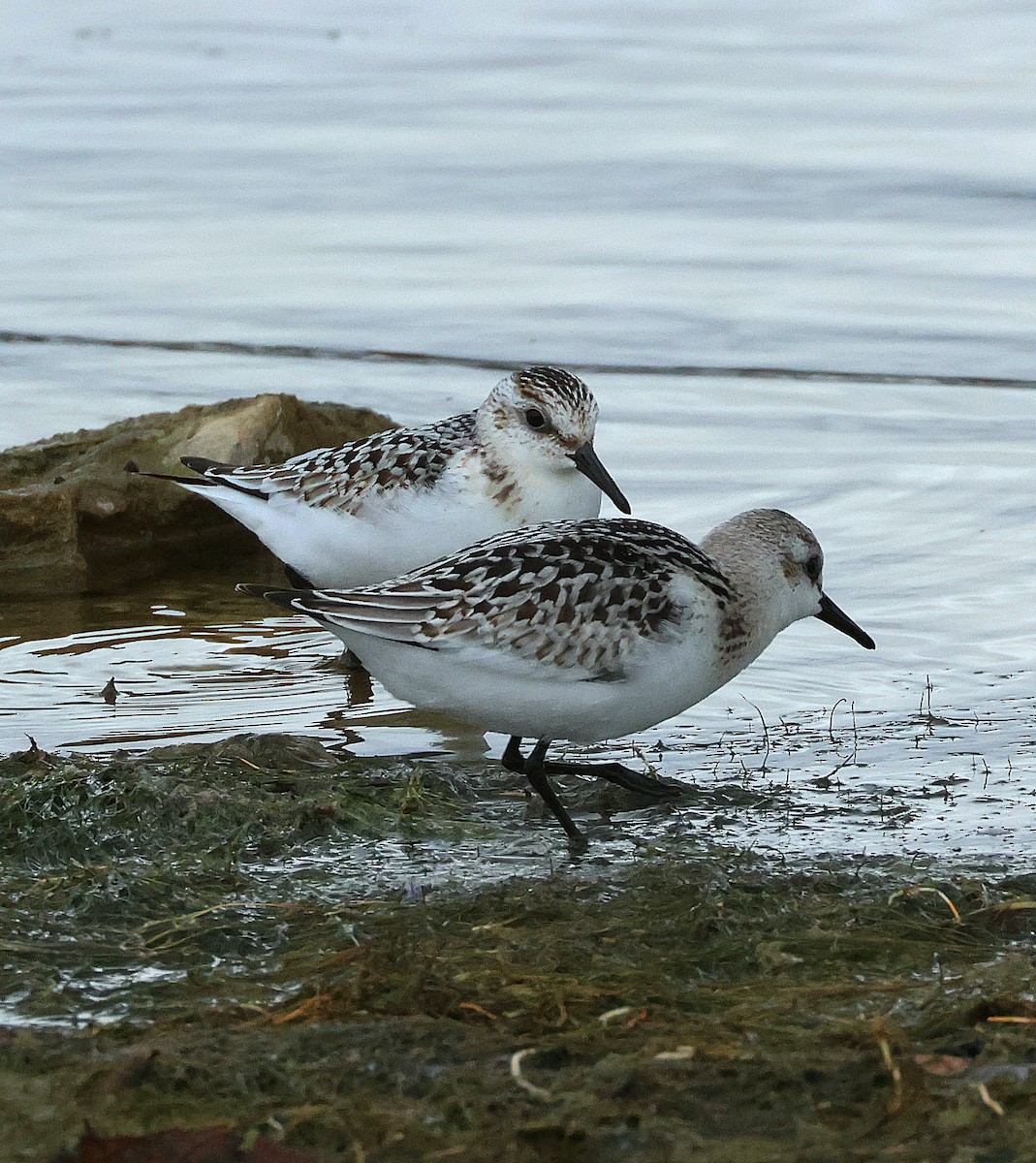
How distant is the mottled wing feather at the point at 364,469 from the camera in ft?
23.3

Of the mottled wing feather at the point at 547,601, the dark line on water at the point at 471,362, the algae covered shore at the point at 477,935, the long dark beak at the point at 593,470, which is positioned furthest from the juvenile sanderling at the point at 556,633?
the dark line on water at the point at 471,362

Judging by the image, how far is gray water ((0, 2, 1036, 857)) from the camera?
650 centimetres

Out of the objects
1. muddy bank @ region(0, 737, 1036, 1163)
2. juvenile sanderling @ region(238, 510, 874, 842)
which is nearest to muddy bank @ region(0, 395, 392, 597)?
muddy bank @ region(0, 737, 1036, 1163)

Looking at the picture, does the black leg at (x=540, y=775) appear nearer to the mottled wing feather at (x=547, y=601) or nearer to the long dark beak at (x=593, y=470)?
the mottled wing feather at (x=547, y=601)

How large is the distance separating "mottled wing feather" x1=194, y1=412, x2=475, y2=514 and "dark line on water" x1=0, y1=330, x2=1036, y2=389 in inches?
124

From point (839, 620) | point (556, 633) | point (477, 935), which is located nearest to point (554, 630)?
point (556, 633)

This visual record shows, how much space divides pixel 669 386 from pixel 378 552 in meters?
→ 3.55

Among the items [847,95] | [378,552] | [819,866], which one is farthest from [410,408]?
[847,95]

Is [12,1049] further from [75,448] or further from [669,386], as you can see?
[669,386]

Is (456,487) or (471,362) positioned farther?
(471,362)

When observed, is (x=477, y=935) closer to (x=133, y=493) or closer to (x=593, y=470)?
(x=593, y=470)

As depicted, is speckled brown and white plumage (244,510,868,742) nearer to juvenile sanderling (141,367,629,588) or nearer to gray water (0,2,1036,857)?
gray water (0,2,1036,857)

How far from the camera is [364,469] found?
7180 mm

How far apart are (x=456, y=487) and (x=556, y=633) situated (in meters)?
1.72
